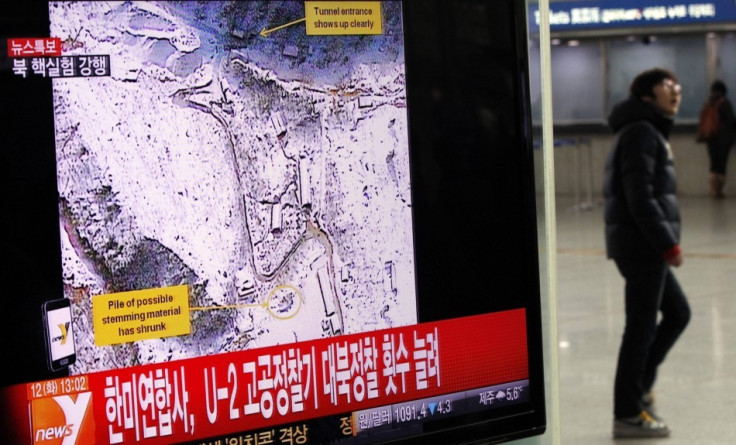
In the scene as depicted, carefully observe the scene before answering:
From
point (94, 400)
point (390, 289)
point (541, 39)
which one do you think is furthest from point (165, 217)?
point (541, 39)

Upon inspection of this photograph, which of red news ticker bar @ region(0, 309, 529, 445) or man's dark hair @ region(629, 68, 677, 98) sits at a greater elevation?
man's dark hair @ region(629, 68, 677, 98)

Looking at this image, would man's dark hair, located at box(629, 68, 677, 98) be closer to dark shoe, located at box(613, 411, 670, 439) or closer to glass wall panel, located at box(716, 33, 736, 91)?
dark shoe, located at box(613, 411, 670, 439)

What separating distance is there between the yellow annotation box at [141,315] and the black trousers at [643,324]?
12.9 ft

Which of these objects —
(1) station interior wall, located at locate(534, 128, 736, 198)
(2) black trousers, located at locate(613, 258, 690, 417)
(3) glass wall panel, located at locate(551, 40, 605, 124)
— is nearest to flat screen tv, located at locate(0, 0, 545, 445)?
(2) black trousers, located at locate(613, 258, 690, 417)

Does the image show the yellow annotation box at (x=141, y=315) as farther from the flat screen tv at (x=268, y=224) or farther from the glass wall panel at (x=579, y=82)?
the glass wall panel at (x=579, y=82)

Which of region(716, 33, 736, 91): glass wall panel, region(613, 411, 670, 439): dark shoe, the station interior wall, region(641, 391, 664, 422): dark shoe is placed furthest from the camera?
region(716, 33, 736, 91): glass wall panel

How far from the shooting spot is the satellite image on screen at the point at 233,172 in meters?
1.29

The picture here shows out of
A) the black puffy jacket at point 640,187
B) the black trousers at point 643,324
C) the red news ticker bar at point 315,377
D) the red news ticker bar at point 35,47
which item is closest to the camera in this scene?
the red news ticker bar at point 35,47

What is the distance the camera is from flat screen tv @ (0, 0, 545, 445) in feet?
4.16

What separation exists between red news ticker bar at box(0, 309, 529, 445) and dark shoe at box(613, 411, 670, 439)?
3707mm

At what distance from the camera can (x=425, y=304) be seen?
1.54 m

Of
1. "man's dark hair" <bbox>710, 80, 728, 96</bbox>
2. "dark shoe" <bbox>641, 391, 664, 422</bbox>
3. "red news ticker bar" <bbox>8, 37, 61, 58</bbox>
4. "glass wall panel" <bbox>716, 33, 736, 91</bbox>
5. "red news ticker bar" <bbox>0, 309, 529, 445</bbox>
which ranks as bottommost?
"dark shoe" <bbox>641, 391, 664, 422</bbox>

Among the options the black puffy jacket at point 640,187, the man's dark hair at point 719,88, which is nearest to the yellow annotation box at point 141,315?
the black puffy jacket at point 640,187

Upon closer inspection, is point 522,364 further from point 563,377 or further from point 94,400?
point 563,377
